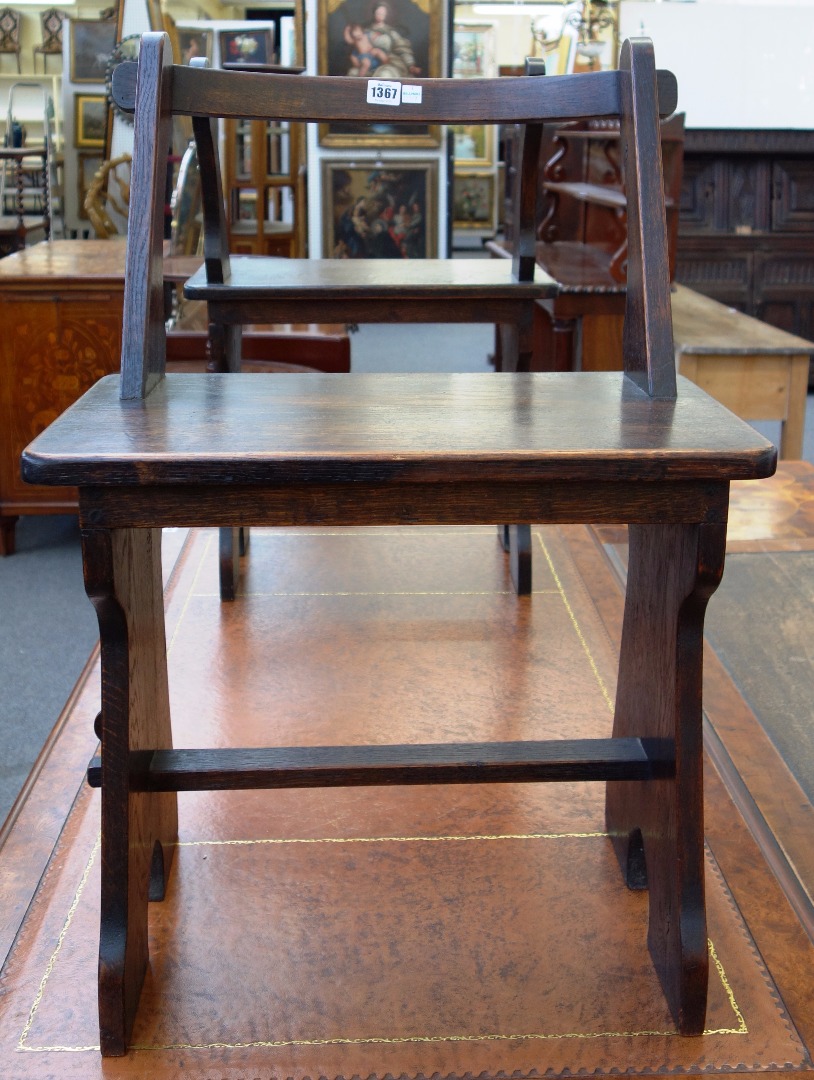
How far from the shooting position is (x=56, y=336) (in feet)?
12.7

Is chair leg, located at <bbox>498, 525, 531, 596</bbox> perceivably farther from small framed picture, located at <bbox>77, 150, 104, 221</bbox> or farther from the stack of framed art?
the stack of framed art

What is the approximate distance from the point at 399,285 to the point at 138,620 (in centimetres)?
106

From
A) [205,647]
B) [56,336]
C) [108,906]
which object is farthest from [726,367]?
[108,906]

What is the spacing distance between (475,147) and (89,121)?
554 cm

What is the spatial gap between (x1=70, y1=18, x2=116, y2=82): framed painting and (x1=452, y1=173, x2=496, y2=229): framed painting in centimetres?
519

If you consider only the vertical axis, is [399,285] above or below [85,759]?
above

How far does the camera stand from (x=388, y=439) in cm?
119

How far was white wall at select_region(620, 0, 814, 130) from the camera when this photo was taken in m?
7.59

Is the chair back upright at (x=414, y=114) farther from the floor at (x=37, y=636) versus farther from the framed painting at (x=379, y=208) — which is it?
the framed painting at (x=379, y=208)

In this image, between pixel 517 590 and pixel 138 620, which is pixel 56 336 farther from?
pixel 138 620

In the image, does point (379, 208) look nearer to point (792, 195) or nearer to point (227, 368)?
point (792, 195)

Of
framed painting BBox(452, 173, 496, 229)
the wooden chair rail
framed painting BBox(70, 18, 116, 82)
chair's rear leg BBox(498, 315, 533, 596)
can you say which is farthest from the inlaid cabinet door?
framed painting BBox(452, 173, 496, 229)

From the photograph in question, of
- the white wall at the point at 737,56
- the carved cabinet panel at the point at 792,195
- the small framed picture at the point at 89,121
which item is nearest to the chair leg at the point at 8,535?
the carved cabinet panel at the point at 792,195

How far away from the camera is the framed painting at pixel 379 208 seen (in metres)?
8.09
